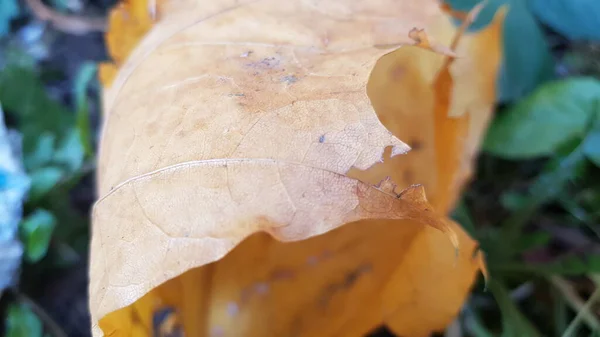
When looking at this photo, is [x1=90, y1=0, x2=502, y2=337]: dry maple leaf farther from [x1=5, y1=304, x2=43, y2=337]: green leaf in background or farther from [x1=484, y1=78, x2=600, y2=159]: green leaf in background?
[x1=5, y1=304, x2=43, y2=337]: green leaf in background

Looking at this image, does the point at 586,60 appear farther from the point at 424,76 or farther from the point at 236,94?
the point at 236,94

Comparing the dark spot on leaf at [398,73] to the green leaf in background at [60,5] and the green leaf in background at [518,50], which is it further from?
the green leaf in background at [60,5]

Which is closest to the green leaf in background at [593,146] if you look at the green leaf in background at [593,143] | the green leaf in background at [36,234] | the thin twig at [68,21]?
the green leaf in background at [593,143]

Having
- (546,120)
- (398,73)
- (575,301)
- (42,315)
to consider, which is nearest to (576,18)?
(546,120)

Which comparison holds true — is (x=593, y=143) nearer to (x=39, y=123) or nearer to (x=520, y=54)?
(x=520, y=54)

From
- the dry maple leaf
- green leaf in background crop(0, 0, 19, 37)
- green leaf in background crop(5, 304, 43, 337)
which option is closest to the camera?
the dry maple leaf

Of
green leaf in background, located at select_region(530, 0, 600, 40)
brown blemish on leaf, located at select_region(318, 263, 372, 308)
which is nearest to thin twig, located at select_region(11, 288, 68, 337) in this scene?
brown blemish on leaf, located at select_region(318, 263, 372, 308)
